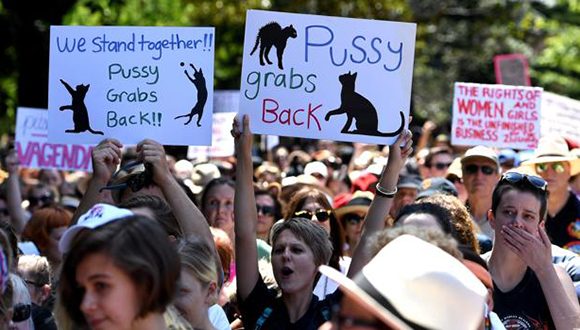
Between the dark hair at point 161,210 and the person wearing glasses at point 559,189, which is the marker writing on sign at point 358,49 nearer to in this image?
the dark hair at point 161,210

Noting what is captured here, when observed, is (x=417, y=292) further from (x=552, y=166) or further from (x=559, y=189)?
(x=552, y=166)

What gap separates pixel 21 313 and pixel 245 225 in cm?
126

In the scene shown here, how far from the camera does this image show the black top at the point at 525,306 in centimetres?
554

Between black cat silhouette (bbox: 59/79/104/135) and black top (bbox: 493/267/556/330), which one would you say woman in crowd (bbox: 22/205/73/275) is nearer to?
black cat silhouette (bbox: 59/79/104/135)

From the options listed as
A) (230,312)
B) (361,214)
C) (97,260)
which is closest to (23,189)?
(361,214)

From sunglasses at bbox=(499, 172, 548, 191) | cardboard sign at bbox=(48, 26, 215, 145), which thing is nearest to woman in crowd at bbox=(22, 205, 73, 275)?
cardboard sign at bbox=(48, 26, 215, 145)

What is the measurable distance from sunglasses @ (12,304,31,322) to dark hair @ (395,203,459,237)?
181 centimetres

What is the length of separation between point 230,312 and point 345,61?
1.49 m

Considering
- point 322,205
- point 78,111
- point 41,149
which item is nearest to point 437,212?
point 78,111

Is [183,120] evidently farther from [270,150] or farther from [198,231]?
[270,150]

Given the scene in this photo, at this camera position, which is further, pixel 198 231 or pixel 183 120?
pixel 183 120

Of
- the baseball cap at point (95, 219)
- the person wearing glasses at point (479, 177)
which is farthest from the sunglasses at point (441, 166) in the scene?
the baseball cap at point (95, 219)

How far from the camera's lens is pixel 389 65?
6.41m

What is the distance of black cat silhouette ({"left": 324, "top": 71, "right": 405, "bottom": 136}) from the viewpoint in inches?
248
